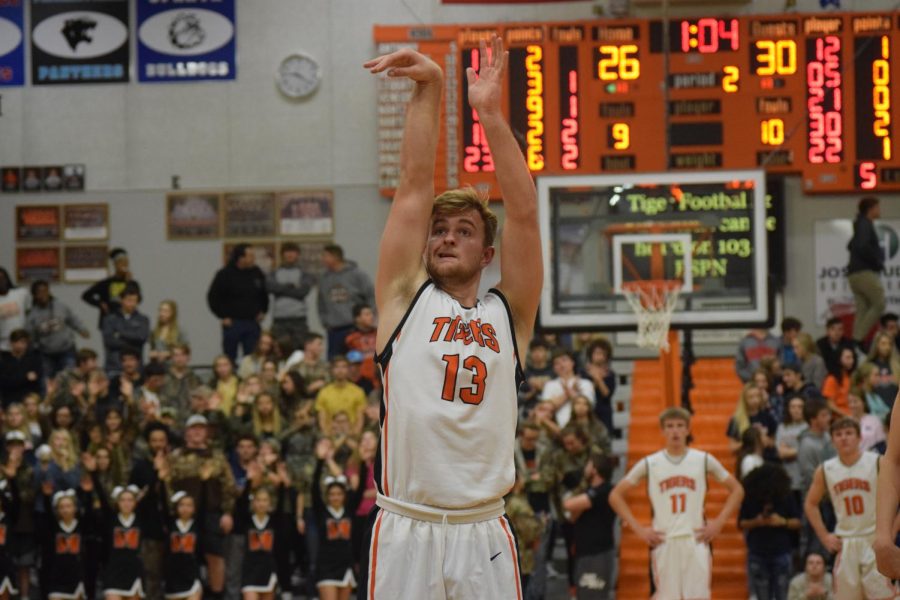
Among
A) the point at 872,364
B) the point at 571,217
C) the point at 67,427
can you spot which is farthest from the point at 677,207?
the point at 67,427

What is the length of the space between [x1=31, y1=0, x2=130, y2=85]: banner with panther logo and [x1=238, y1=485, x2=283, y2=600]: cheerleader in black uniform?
341 inches

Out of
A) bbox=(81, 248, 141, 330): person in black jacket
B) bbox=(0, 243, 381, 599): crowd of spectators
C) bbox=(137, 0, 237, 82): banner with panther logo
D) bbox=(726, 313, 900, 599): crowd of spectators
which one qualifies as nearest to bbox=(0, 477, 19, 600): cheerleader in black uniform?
bbox=(0, 243, 381, 599): crowd of spectators

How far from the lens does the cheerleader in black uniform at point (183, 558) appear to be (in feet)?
40.5

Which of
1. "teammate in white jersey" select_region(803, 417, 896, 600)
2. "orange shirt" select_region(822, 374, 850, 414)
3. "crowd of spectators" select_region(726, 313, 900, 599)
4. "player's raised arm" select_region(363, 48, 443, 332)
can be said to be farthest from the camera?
"orange shirt" select_region(822, 374, 850, 414)

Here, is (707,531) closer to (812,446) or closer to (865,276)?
(812,446)

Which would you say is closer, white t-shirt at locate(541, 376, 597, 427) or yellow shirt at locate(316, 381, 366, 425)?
white t-shirt at locate(541, 376, 597, 427)

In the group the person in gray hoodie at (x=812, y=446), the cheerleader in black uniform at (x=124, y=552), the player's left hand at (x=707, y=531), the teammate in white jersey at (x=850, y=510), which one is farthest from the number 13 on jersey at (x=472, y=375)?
the cheerleader in black uniform at (x=124, y=552)

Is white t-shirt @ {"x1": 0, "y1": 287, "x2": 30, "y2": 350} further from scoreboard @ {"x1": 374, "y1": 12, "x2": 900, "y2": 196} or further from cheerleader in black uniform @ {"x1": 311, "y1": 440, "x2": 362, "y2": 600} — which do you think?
cheerleader in black uniform @ {"x1": 311, "y1": 440, "x2": 362, "y2": 600}

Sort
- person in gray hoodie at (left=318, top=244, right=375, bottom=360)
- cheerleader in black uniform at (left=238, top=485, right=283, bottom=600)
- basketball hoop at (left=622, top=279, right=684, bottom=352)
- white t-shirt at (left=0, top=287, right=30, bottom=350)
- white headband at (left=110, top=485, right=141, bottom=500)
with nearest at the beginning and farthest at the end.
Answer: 1. cheerleader in black uniform at (left=238, top=485, right=283, bottom=600)
2. white headband at (left=110, top=485, right=141, bottom=500)
3. basketball hoop at (left=622, top=279, right=684, bottom=352)
4. person in gray hoodie at (left=318, top=244, right=375, bottom=360)
5. white t-shirt at (left=0, top=287, right=30, bottom=350)

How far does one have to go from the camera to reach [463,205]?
4816 mm

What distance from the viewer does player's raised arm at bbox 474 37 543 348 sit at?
15.8ft

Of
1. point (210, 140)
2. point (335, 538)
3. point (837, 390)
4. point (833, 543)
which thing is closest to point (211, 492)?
point (335, 538)

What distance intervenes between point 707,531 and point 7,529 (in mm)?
6336

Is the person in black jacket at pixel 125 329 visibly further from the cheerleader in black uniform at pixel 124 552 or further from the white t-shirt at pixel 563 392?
the white t-shirt at pixel 563 392
